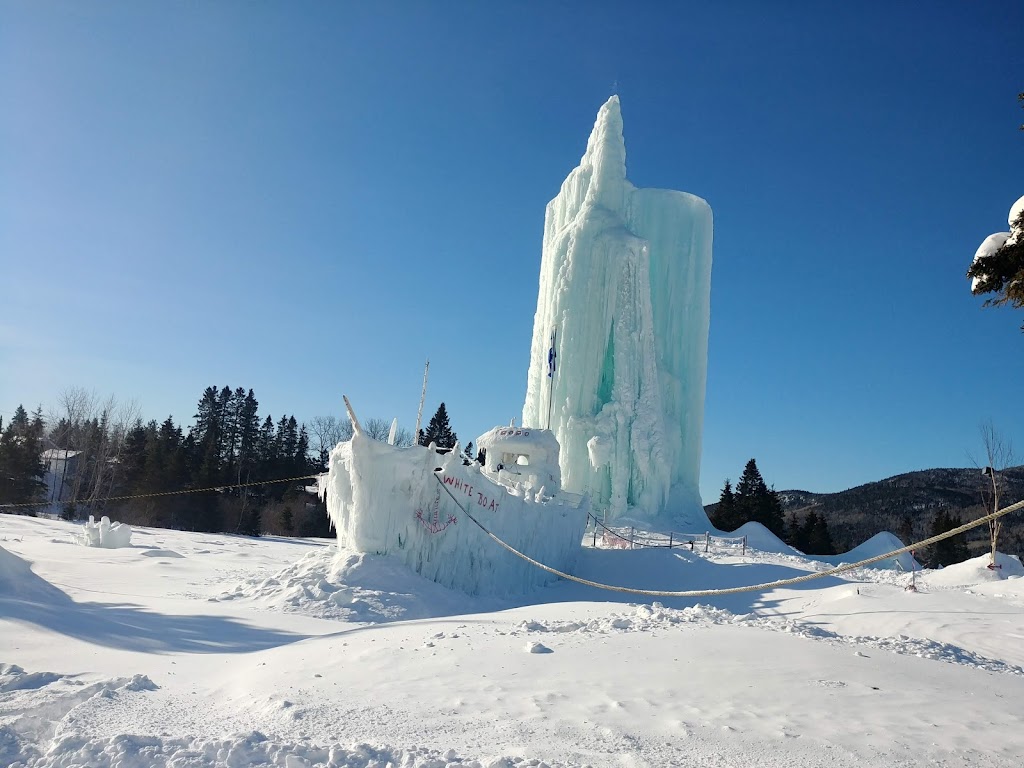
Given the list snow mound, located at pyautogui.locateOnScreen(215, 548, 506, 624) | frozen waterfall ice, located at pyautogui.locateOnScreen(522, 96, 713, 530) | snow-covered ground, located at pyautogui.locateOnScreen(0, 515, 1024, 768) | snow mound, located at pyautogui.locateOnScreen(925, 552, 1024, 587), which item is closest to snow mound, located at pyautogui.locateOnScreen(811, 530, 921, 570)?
frozen waterfall ice, located at pyautogui.locateOnScreen(522, 96, 713, 530)

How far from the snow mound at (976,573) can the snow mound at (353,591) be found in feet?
41.4

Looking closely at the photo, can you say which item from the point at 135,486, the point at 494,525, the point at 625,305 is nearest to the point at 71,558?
the point at 494,525

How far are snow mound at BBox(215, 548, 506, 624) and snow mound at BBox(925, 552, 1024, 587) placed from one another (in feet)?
41.4

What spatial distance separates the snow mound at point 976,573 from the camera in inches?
672

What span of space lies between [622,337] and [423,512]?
20.2 metres

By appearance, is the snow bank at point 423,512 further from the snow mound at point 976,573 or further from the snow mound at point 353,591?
the snow mound at point 976,573

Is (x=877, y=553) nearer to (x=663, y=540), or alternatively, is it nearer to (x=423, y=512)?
(x=663, y=540)

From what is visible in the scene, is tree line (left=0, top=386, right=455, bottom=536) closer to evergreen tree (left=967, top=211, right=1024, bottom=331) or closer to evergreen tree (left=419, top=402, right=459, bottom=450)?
A: evergreen tree (left=419, top=402, right=459, bottom=450)

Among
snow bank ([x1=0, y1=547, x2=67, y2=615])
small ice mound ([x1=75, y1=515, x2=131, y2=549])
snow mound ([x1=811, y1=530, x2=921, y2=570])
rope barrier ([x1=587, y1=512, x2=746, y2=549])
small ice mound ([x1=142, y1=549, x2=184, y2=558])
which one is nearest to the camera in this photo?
snow bank ([x1=0, y1=547, x2=67, y2=615])

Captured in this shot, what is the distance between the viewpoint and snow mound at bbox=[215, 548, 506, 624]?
10.5m

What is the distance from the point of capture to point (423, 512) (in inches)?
529

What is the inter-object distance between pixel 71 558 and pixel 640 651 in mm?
14956

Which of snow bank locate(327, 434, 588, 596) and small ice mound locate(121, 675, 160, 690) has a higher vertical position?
snow bank locate(327, 434, 588, 596)

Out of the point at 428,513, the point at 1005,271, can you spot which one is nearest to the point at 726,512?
the point at 428,513
